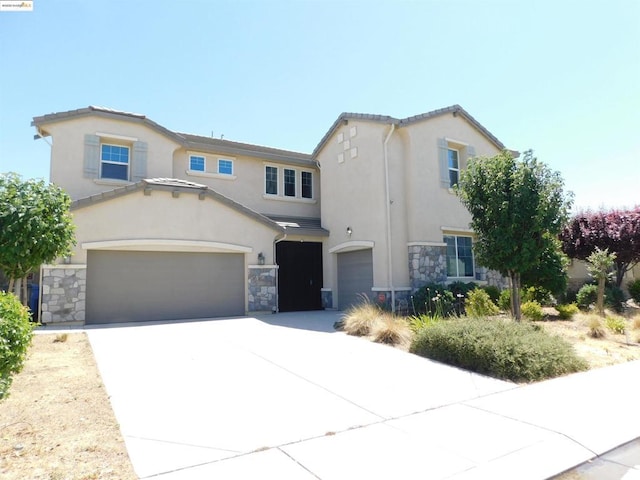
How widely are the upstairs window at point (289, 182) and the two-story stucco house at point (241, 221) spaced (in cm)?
65

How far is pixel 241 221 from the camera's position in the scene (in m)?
15.2

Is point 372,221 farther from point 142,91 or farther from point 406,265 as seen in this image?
point 142,91

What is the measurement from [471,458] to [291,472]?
1.76 meters

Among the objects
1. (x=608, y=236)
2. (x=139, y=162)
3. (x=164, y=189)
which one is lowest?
(x=608, y=236)

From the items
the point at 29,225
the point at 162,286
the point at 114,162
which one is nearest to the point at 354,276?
the point at 162,286

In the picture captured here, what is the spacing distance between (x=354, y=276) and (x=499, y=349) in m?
9.35

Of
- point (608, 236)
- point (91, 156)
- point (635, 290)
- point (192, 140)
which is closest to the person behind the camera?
point (91, 156)

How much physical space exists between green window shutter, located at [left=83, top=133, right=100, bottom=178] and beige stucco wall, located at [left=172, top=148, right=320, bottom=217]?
282cm

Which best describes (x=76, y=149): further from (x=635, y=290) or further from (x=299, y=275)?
(x=635, y=290)

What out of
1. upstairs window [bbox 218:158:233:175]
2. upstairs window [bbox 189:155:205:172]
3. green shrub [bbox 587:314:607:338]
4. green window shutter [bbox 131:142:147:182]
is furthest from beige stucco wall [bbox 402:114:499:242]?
green window shutter [bbox 131:142:147:182]

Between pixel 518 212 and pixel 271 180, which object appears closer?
pixel 518 212

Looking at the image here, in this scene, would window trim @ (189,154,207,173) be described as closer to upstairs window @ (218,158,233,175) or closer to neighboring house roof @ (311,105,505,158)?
upstairs window @ (218,158,233,175)

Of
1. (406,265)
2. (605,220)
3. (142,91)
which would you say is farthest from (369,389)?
(605,220)

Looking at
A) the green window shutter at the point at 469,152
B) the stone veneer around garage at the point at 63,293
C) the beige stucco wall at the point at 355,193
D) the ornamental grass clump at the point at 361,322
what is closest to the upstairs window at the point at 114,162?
the stone veneer around garage at the point at 63,293
